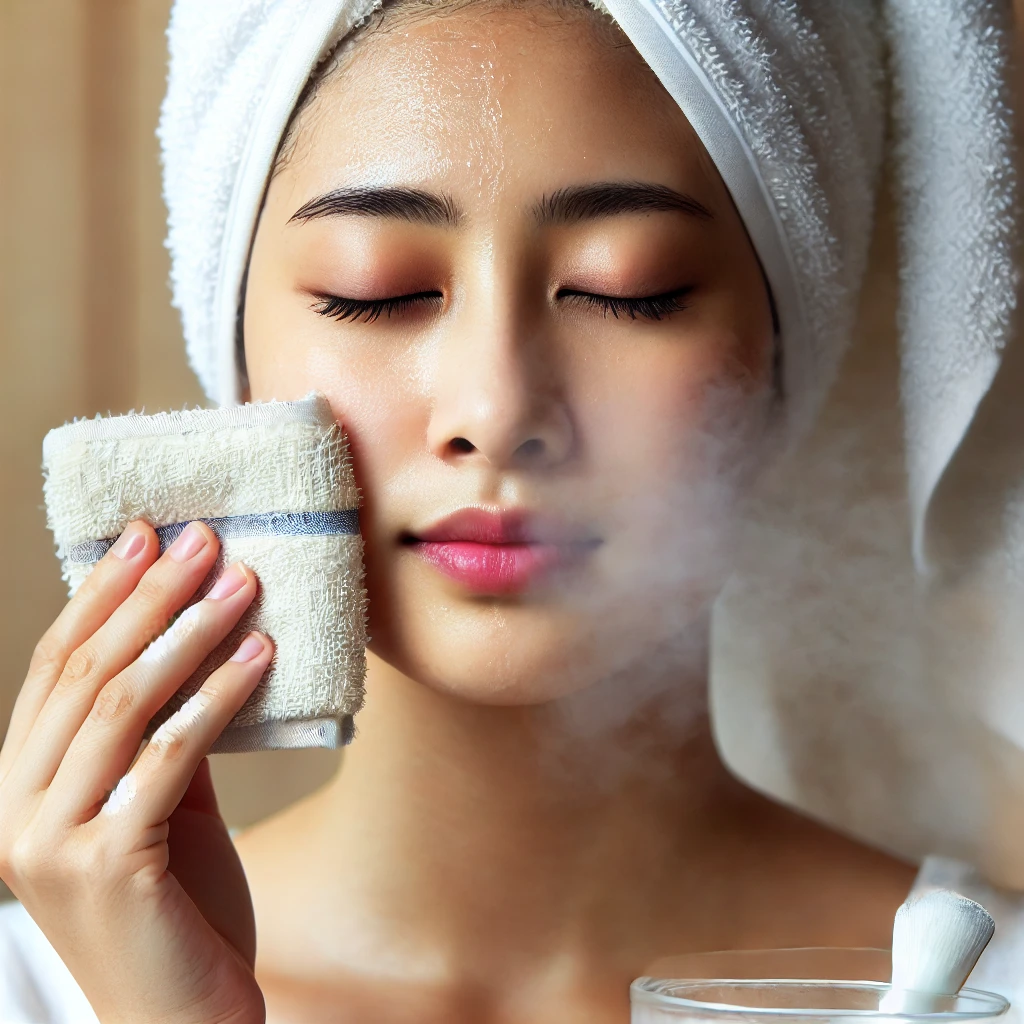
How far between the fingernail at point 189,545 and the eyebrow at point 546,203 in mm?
246

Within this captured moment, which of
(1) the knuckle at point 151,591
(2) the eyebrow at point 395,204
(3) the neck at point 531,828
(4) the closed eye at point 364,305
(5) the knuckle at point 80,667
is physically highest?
(2) the eyebrow at point 395,204

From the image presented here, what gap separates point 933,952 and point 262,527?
0.50 metres

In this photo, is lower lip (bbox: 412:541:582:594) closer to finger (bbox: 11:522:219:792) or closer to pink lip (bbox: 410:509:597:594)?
pink lip (bbox: 410:509:597:594)

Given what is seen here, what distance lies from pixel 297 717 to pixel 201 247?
437 millimetres

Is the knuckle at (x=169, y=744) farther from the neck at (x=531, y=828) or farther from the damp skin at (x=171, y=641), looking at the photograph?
the neck at (x=531, y=828)

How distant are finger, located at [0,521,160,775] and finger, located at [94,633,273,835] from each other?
92 millimetres

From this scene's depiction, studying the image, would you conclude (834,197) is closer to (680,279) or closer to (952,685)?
(680,279)

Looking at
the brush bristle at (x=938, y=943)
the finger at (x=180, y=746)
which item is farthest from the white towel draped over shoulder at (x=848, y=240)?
the brush bristle at (x=938, y=943)

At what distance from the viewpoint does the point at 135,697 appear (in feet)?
2.57

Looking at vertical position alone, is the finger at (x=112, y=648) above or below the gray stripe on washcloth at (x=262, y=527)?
below

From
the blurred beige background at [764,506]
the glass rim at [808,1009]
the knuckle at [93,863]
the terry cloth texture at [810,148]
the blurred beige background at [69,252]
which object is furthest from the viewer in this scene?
the blurred beige background at [69,252]

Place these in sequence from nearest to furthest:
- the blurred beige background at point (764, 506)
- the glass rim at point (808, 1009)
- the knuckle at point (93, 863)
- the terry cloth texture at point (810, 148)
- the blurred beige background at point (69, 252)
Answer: the glass rim at point (808, 1009) → the knuckle at point (93, 863) → the terry cloth texture at point (810, 148) → the blurred beige background at point (764, 506) → the blurred beige background at point (69, 252)

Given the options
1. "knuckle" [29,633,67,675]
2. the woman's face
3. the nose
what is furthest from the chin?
"knuckle" [29,633,67,675]

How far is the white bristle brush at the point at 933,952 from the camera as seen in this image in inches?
22.0
